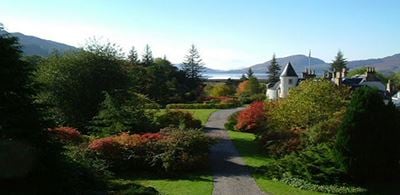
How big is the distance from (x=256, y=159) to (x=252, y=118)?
11006 millimetres

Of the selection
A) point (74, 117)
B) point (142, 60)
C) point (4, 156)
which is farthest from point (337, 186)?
point (142, 60)

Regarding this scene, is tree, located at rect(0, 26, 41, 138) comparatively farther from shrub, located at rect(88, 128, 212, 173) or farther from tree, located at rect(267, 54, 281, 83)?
tree, located at rect(267, 54, 281, 83)

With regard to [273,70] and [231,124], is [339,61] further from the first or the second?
[231,124]

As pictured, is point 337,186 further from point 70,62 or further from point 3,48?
point 70,62

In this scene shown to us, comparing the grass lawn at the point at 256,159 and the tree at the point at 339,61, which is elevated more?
the tree at the point at 339,61

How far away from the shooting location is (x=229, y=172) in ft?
76.5

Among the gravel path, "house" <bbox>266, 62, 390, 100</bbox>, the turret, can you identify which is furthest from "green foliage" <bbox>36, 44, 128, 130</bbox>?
the turret

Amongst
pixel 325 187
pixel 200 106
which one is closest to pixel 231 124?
pixel 200 106

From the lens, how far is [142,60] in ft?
295

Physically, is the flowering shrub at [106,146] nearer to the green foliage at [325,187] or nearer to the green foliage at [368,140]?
the green foliage at [325,187]

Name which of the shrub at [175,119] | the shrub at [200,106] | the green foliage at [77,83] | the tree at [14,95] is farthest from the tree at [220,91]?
the tree at [14,95]

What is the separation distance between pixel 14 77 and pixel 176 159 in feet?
35.3

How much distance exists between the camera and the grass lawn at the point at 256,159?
19.7 meters

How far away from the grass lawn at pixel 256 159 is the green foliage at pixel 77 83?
367 inches
